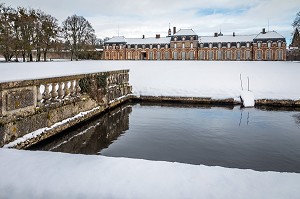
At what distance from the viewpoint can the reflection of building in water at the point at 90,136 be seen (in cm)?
726

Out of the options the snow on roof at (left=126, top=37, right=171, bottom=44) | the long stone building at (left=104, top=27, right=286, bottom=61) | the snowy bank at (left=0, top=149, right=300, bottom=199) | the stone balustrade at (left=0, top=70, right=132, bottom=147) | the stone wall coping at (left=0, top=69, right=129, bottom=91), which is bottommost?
the snowy bank at (left=0, top=149, right=300, bottom=199)

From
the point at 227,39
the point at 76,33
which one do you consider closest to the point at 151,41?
the point at 227,39

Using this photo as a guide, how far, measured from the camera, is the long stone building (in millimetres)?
65125

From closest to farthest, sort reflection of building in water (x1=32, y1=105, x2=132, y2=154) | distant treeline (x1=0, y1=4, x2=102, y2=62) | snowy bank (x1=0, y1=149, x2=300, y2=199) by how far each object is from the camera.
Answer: snowy bank (x1=0, y1=149, x2=300, y2=199), reflection of building in water (x1=32, y1=105, x2=132, y2=154), distant treeline (x1=0, y1=4, x2=102, y2=62)

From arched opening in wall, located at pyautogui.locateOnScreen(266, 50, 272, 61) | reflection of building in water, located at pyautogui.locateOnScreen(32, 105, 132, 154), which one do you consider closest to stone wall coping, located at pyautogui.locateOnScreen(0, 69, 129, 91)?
reflection of building in water, located at pyautogui.locateOnScreen(32, 105, 132, 154)

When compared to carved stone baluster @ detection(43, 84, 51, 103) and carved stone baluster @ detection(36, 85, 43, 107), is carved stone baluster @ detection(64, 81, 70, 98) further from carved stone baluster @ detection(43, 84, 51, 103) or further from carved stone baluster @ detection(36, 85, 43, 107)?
carved stone baluster @ detection(36, 85, 43, 107)

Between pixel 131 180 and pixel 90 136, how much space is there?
18.0 feet

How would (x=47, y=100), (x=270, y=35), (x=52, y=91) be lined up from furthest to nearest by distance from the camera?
(x=270, y=35) → (x=52, y=91) → (x=47, y=100)

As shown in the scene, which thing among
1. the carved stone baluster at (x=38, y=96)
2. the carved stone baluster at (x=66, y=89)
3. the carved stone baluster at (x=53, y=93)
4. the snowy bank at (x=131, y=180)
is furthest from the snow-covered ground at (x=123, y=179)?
the carved stone baluster at (x=66, y=89)

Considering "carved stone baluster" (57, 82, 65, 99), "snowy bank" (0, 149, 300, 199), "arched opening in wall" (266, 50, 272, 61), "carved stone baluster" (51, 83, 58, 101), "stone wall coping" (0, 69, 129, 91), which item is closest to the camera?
"snowy bank" (0, 149, 300, 199)

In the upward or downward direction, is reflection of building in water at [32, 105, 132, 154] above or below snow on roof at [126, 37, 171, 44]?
below

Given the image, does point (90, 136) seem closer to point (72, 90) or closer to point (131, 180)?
point (72, 90)

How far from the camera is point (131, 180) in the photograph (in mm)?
3182

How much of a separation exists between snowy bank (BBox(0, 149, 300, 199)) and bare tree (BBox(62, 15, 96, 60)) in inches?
1920
